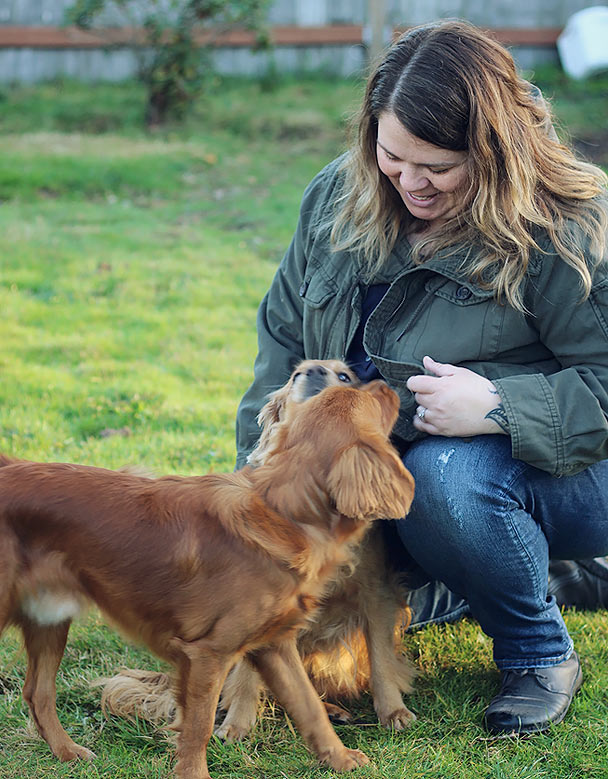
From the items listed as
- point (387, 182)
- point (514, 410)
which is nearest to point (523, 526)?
point (514, 410)

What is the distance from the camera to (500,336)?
9.96 ft

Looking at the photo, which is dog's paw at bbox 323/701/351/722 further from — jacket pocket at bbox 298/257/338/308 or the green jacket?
jacket pocket at bbox 298/257/338/308

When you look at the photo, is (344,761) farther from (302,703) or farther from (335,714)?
(335,714)

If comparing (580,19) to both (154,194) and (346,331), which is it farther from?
(346,331)

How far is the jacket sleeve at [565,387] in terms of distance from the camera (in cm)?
287

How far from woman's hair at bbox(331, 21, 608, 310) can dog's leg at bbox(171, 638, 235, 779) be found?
136cm

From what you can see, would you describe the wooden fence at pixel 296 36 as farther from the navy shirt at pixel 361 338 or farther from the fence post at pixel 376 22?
the navy shirt at pixel 361 338

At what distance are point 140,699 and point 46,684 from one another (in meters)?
0.31

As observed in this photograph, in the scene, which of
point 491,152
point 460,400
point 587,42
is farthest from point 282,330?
point 587,42

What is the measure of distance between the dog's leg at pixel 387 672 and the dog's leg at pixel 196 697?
0.66 metres

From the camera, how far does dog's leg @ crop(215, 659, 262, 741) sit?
3.08 metres

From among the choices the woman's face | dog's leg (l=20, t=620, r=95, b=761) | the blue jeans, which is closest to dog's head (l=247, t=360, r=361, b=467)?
the blue jeans

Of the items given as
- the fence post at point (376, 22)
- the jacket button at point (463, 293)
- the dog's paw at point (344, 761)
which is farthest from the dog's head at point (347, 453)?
the fence post at point (376, 22)

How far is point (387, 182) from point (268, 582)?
1420 mm
